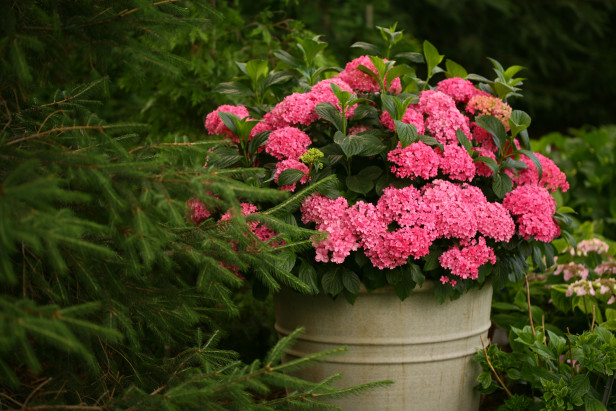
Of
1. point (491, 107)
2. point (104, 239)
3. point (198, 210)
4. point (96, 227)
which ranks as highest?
point (96, 227)

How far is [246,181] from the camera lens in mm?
1833

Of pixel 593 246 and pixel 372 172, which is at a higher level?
pixel 372 172

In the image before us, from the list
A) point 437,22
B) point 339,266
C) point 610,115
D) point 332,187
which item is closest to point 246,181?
point 332,187

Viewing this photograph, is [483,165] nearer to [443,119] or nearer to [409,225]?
[443,119]

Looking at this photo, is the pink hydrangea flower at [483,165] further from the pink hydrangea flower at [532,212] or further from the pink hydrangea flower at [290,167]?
the pink hydrangea flower at [290,167]

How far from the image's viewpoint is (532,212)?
1961 mm

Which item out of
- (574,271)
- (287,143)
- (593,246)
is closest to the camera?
(287,143)

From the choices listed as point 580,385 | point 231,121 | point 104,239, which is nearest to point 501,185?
point 580,385

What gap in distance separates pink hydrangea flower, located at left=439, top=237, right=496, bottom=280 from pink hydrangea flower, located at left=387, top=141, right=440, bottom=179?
25 cm

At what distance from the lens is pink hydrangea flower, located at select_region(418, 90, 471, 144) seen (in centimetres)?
202

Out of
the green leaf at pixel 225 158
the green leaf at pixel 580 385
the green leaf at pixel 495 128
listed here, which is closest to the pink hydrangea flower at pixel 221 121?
the green leaf at pixel 225 158

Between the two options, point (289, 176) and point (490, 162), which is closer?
point (289, 176)

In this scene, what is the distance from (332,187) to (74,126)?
76 centimetres

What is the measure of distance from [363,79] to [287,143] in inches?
16.7
